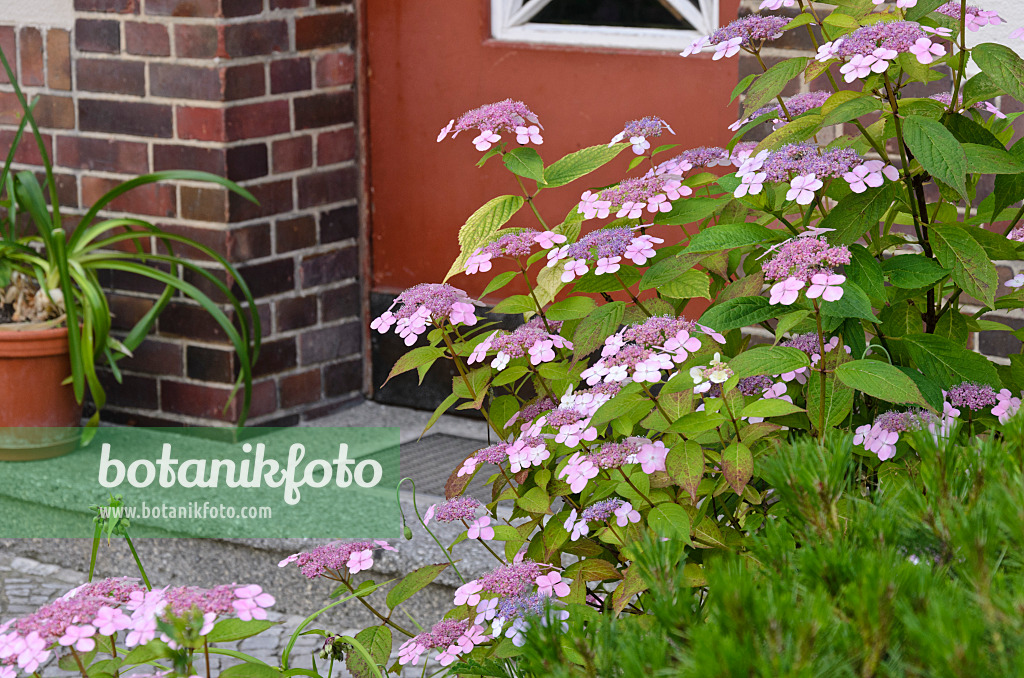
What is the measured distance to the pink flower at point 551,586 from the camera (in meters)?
1.38


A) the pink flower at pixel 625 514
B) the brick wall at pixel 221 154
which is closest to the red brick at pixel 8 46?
the brick wall at pixel 221 154

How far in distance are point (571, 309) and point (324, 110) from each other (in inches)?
84.5

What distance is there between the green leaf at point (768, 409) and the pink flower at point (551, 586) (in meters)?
0.30

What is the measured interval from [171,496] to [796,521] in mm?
2431

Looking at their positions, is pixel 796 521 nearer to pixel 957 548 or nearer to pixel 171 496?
pixel 957 548

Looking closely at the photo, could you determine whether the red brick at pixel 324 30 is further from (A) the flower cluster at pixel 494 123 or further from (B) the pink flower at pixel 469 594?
(B) the pink flower at pixel 469 594

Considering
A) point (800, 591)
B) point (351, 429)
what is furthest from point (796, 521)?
point (351, 429)

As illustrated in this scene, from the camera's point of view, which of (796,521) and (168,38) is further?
(168,38)

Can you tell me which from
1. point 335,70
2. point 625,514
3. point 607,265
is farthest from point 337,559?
point 335,70

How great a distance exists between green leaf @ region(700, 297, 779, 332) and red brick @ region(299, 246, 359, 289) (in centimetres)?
233

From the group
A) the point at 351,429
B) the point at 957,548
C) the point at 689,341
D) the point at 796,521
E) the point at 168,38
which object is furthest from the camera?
the point at 351,429

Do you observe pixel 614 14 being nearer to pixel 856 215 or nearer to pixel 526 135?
pixel 526 135

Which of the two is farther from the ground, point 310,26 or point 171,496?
point 310,26

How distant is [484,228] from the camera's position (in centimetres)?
166
